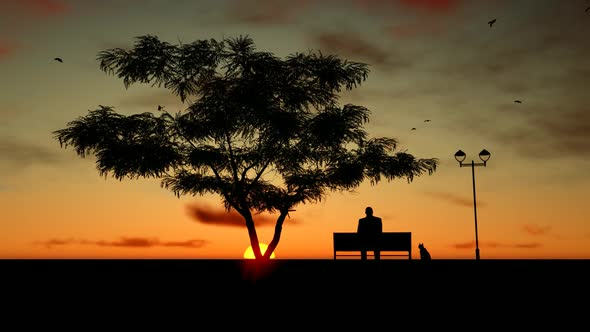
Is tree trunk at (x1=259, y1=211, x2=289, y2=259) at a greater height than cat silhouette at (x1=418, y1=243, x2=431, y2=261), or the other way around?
tree trunk at (x1=259, y1=211, x2=289, y2=259)

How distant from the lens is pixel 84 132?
25.0 metres

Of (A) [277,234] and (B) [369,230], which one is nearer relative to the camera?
(B) [369,230]
